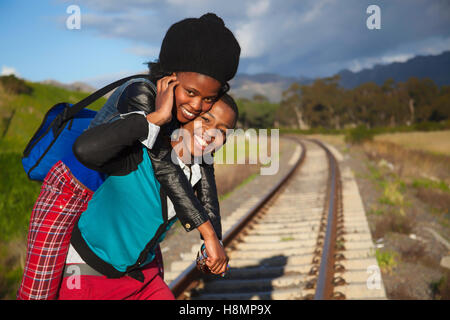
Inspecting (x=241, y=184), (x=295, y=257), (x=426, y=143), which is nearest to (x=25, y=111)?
(x=241, y=184)

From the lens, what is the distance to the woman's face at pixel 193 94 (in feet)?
4.49

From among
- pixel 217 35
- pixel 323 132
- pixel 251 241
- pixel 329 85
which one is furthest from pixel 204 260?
pixel 329 85

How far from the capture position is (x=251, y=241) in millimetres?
6027

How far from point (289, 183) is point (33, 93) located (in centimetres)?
1915

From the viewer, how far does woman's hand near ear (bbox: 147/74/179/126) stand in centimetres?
128

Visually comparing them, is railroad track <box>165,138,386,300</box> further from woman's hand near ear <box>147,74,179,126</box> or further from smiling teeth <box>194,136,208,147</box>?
woman's hand near ear <box>147,74,179,126</box>

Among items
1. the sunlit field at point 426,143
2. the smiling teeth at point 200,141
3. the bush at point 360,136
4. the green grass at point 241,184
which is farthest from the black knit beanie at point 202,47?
the bush at point 360,136

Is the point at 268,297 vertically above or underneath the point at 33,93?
underneath

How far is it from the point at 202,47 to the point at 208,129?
342mm

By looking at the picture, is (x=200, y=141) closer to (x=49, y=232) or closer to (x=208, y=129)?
(x=208, y=129)

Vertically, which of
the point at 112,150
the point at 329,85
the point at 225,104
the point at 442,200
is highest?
the point at 329,85

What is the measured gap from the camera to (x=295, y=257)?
5.16m

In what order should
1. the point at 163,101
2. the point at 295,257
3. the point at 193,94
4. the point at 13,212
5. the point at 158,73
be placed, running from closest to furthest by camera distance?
1. the point at 163,101
2. the point at 193,94
3. the point at 158,73
4. the point at 295,257
5. the point at 13,212
